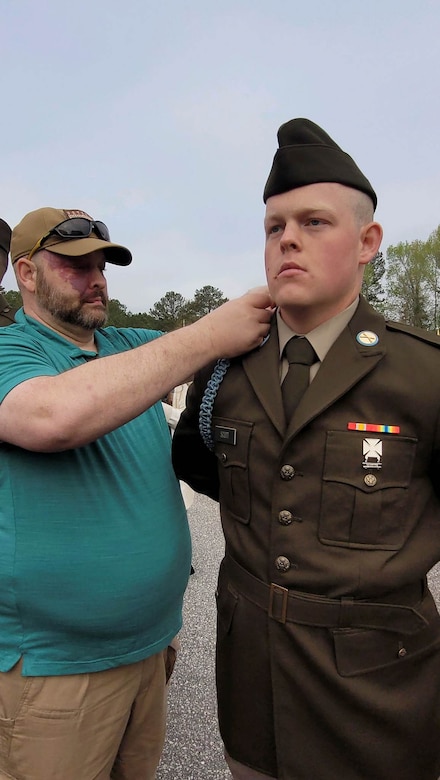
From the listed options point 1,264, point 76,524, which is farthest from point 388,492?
point 1,264

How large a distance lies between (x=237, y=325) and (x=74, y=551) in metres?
0.74

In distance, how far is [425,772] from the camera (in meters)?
1.15

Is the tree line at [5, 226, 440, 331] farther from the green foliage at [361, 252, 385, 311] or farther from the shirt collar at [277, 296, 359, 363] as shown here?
the shirt collar at [277, 296, 359, 363]

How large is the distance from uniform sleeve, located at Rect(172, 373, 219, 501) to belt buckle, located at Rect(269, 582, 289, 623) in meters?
0.47

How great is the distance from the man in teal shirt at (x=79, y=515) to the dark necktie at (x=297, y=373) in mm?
114

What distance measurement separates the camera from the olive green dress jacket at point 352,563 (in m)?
1.08

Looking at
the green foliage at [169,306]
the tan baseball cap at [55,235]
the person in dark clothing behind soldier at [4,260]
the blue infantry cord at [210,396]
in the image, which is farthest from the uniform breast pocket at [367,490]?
the green foliage at [169,306]

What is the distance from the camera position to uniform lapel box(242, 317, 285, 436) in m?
1.16

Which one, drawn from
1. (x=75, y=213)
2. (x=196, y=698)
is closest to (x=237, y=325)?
(x=75, y=213)

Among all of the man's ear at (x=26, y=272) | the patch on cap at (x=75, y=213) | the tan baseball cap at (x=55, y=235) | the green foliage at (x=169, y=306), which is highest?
the green foliage at (x=169, y=306)

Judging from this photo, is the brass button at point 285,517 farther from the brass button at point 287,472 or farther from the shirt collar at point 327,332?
the shirt collar at point 327,332

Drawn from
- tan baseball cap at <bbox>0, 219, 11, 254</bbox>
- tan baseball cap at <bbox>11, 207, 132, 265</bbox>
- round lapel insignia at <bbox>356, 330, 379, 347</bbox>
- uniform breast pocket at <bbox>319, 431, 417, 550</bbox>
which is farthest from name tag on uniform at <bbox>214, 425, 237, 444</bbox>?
tan baseball cap at <bbox>0, 219, 11, 254</bbox>

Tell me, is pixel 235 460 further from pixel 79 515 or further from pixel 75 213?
pixel 75 213

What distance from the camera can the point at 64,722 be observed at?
53.5 inches
